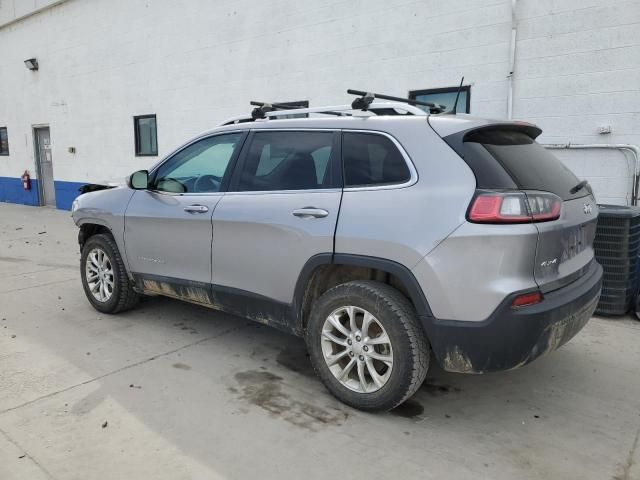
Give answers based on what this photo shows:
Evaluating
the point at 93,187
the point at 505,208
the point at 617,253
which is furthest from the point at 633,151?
the point at 93,187

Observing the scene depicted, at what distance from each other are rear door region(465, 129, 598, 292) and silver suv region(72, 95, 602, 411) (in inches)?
0.5

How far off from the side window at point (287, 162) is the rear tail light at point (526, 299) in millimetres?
1301

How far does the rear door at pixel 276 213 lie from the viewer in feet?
10.6

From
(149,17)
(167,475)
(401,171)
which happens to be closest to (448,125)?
(401,171)

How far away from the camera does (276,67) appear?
859 cm

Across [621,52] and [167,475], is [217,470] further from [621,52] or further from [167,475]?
[621,52]

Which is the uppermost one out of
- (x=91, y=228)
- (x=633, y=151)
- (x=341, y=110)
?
(x=341, y=110)

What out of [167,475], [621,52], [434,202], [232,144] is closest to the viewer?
[167,475]

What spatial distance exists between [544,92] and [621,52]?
2.74 ft

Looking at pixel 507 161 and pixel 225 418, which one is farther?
pixel 225 418

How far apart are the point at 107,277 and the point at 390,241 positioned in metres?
3.13

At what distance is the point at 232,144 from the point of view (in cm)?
393

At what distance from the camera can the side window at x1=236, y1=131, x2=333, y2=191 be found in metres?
3.35

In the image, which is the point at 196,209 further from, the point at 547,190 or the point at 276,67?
the point at 276,67
